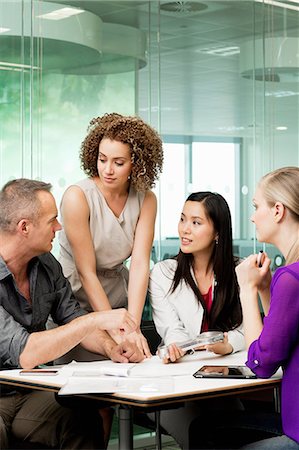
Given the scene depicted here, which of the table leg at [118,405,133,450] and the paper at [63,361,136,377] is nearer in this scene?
the table leg at [118,405,133,450]

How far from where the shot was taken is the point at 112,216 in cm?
439

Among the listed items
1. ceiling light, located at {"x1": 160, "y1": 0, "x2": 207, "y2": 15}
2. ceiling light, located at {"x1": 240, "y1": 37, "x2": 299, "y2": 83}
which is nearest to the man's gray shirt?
ceiling light, located at {"x1": 160, "y1": 0, "x2": 207, "y2": 15}

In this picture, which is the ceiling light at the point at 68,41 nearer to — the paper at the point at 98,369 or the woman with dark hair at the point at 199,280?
the woman with dark hair at the point at 199,280

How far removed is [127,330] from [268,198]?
0.72m

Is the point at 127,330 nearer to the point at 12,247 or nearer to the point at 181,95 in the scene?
the point at 12,247

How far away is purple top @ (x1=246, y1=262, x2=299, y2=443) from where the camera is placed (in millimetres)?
3121

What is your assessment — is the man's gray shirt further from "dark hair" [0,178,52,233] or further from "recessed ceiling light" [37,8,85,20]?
"recessed ceiling light" [37,8,85,20]

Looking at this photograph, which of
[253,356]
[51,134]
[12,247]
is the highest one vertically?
[51,134]

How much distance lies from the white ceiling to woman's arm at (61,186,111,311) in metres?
1.71

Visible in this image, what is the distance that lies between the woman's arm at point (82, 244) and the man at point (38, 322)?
0.21 m

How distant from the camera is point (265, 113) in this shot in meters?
6.72

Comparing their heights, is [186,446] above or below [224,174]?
below

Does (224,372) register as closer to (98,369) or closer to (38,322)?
(98,369)

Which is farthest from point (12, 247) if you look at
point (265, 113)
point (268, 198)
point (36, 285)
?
point (265, 113)
